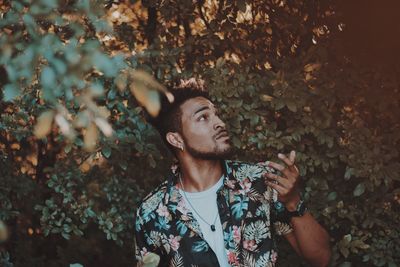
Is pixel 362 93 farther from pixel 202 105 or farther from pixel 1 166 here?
pixel 1 166

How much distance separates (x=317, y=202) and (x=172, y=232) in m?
0.97

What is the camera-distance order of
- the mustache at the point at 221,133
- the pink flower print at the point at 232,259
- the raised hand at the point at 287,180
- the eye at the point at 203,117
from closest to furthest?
1. the raised hand at the point at 287,180
2. the pink flower print at the point at 232,259
3. the mustache at the point at 221,133
4. the eye at the point at 203,117

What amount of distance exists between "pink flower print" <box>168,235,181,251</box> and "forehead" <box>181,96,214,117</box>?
72 centimetres

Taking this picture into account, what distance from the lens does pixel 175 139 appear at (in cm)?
377

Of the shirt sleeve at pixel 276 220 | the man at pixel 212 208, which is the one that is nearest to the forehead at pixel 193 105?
the man at pixel 212 208

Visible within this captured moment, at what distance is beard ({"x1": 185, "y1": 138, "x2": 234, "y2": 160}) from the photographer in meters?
3.55

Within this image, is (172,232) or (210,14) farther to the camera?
(210,14)

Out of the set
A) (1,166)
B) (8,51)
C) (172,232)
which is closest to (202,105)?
(172,232)

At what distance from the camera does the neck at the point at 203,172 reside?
3.65m

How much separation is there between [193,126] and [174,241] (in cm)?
67

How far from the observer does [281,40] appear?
434 cm

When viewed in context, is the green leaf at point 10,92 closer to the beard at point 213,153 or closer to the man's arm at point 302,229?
the man's arm at point 302,229

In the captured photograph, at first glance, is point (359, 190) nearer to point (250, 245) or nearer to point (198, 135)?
point (250, 245)

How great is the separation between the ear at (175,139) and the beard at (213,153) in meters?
0.10
